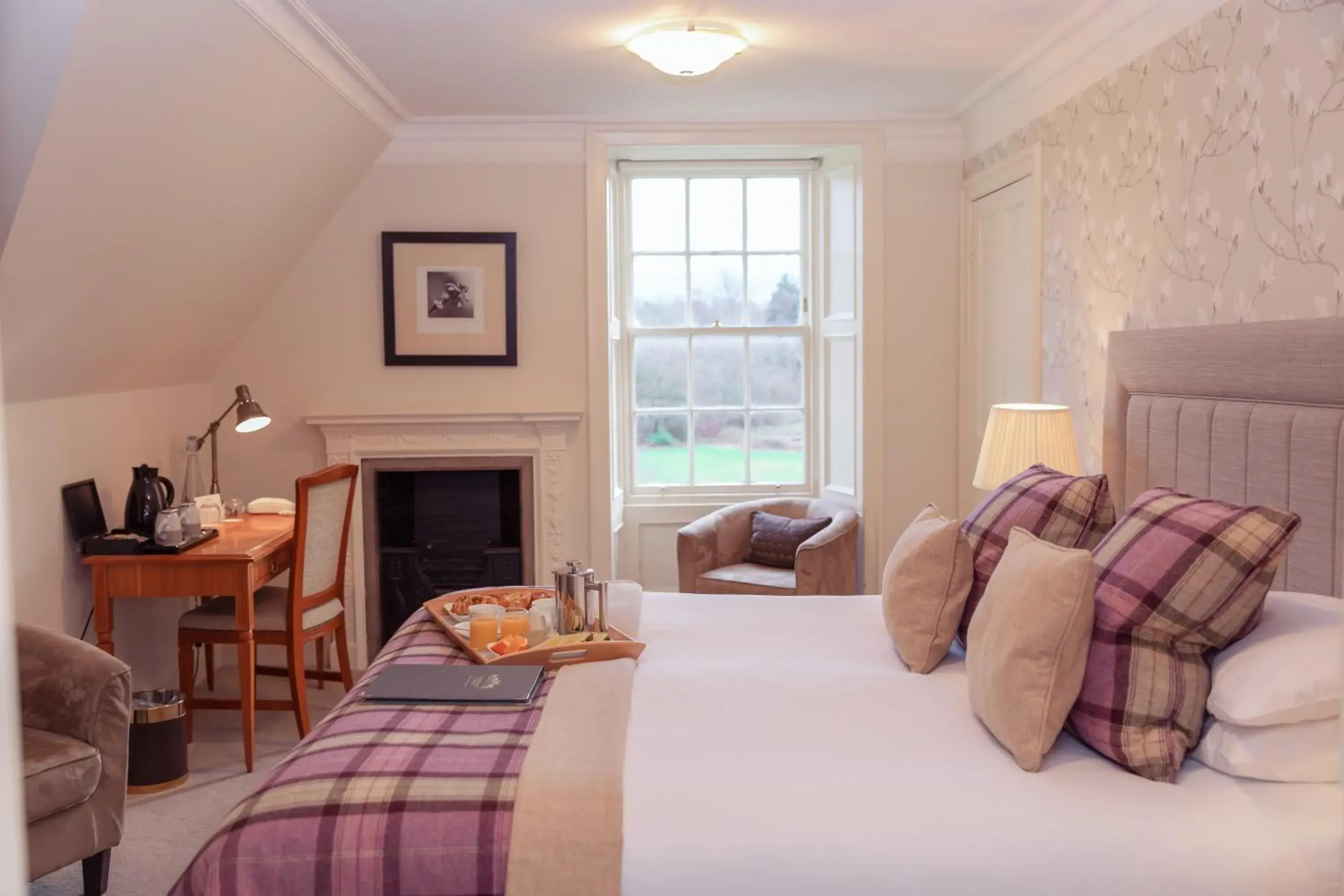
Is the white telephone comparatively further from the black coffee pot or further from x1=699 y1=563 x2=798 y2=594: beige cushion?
x1=699 y1=563 x2=798 y2=594: beige cushion

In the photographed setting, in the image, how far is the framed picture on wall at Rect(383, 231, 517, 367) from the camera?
16.9 feet

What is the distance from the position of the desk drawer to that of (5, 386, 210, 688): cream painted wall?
0.65m

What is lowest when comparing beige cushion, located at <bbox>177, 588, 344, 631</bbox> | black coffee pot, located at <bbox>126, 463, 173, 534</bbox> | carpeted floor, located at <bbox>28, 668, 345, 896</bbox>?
carpeted floor, located at <bbox>28, 668, 345, 896</bbox>

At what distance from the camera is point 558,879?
1.82 m

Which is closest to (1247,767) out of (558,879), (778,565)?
(558,879)

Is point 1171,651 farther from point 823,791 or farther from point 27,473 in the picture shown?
point 27,473

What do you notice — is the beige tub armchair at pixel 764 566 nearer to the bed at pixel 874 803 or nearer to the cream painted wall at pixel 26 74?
the bed at pixel 874 803

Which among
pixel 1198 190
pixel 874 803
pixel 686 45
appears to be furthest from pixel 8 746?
pixel 686 45

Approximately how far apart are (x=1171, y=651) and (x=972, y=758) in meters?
0.42

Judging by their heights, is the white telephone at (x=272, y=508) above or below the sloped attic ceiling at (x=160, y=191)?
below

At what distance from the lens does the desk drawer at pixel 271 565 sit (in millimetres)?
3849

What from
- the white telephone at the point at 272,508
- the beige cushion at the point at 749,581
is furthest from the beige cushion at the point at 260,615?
the beige cushion at the point at 749,581

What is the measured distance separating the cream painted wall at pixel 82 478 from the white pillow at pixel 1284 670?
127 inches

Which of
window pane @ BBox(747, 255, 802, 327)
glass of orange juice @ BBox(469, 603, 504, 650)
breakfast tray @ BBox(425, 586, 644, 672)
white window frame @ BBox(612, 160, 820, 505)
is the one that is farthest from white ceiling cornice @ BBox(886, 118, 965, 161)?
glass of orange juice @ BBox(469, 603, 504, 650)
